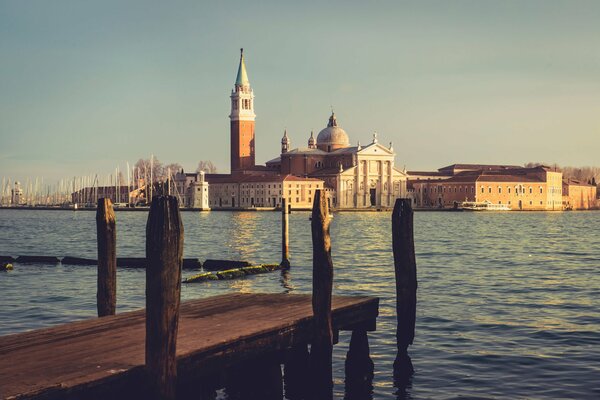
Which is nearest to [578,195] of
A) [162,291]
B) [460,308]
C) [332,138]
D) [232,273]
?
[332,138]

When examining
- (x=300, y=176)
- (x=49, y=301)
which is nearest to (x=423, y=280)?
(x=49, y=301)

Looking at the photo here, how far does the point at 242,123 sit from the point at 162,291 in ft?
364

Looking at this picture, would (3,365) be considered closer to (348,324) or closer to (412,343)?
(348,324)

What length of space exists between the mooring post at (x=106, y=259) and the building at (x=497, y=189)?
103602mm

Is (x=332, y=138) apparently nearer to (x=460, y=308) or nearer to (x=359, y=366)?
(x=460, y=308)

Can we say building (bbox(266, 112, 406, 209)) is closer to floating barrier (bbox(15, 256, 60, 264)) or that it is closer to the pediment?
the pediment

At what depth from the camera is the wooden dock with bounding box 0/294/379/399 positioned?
593cm

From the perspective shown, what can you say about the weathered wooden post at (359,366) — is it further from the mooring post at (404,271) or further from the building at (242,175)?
the building at (242,175)

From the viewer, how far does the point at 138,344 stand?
7.23 m

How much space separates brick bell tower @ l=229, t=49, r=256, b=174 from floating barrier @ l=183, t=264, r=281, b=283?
312 ft

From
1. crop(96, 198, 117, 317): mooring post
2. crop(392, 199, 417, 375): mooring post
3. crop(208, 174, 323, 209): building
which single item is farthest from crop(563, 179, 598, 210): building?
crop(96, 198, 117, 317): mooring post

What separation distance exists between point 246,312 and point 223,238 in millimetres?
33925

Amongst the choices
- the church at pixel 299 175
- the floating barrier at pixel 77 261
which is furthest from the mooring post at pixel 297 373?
the church at pixel 299 175

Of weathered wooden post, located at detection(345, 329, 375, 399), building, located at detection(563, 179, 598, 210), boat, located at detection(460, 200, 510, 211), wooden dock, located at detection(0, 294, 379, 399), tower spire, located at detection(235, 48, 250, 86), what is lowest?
weathered wooden post, located at detection(345, 329, 375, 399)
